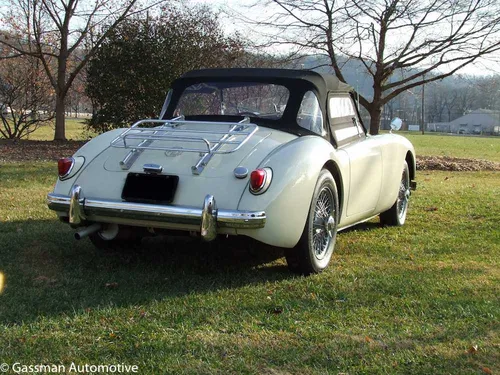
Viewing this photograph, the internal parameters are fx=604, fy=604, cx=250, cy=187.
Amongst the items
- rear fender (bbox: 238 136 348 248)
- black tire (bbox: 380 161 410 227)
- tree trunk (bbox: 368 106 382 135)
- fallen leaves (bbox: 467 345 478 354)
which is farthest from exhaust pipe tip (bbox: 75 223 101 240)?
tree trunk (bbox: 368 106 382 135)

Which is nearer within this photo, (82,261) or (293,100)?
(82,261)

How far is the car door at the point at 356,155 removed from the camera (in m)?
5.29

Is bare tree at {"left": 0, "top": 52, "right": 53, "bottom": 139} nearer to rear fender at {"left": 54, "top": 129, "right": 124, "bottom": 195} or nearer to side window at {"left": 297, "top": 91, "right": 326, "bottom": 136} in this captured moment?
rear fender at {"left": 54, "top": 129, "right": 124, "bottom": 195}

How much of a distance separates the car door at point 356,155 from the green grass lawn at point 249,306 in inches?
15.7

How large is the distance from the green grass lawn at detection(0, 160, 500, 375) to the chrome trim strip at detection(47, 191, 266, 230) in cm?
44

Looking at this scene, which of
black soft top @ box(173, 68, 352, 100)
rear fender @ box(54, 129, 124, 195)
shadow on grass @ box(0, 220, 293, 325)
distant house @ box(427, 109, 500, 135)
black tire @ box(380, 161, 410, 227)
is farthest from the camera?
distant house @ box(427, 109, 500, 135)

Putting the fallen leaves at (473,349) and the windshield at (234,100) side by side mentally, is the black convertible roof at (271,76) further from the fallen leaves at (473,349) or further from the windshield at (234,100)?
the fallen leaves at (473,349)

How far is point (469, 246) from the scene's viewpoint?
562cm

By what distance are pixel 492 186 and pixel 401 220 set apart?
15.7 feet

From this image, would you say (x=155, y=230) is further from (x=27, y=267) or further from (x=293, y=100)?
(x=293, y=100)

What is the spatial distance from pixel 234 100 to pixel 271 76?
0.40 metres

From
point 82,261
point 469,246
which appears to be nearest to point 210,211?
point 82,261

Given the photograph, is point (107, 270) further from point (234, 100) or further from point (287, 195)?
point (234, 100)

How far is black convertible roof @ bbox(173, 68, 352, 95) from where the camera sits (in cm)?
526
